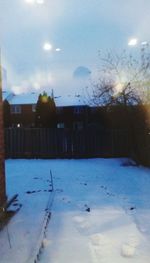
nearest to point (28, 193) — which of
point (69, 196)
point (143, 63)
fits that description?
point (69, 196)

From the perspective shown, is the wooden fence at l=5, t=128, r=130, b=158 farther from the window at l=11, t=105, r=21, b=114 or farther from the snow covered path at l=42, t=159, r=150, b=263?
the window at l=11, t=105, r=21, b=114

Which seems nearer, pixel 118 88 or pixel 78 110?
pixel 118 88

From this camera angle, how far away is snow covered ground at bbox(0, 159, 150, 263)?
479 centimetres

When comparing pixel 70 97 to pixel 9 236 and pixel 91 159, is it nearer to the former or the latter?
pixel 91 159

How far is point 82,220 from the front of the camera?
21.0ft

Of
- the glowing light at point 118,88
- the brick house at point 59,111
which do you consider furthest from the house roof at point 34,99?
the glowing light at point 118,88

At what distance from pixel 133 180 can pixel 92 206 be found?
3.81 meters

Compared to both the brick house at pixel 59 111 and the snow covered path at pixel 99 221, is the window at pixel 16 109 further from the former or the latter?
the snow covered path at pixel 99 221

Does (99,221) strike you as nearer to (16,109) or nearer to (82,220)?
(82,220)

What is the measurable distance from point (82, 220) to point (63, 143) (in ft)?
38.9

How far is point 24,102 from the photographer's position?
3812 centimetres

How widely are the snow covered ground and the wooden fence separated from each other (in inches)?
237

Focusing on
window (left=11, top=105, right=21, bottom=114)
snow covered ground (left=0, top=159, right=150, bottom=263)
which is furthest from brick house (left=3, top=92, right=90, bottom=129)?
snow covered ground (left=0, top=159, right=150, bottom=263)

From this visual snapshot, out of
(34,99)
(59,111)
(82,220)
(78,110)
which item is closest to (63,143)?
(82,220)
